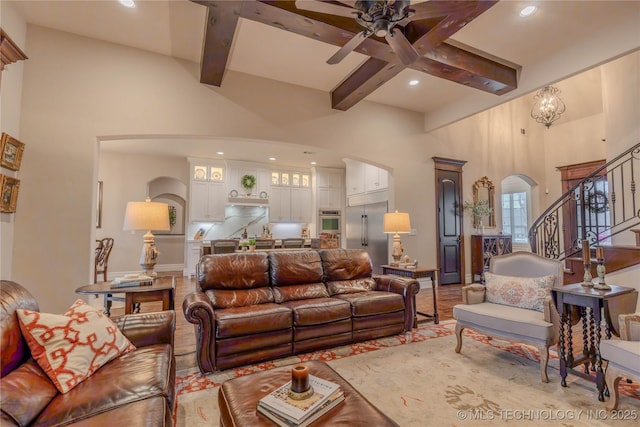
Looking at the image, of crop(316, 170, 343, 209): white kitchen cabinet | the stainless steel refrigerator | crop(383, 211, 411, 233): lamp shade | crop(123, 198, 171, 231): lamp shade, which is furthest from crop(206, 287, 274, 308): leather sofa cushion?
crop(316, 170, 343, 209): white kitchen cabinet

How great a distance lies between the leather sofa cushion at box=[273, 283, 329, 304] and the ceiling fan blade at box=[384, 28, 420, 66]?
258 cm

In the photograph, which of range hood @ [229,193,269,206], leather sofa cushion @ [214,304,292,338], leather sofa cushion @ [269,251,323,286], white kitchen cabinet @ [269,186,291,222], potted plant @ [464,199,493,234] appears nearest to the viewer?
leather sofa cushion @ [214,304,292,338]

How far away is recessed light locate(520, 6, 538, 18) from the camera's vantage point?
309cm

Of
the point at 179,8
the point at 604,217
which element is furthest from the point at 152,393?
the point at 604,217

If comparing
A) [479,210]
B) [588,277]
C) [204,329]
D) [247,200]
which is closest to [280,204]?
[247,200]

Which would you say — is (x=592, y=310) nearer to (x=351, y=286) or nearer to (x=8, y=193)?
(x=351, y=286)

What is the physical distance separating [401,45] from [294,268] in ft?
8.17

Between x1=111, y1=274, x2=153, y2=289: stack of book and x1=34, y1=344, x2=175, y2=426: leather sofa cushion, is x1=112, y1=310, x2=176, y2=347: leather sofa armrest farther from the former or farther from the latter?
x1=111, y1=274, x2=153, y2=289: stack of book

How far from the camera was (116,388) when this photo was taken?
1.40 m

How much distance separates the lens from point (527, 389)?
2.19m

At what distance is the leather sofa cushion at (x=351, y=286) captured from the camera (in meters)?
3.52

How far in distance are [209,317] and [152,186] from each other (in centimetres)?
721

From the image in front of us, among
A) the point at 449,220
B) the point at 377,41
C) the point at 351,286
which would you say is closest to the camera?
the point at 377,41

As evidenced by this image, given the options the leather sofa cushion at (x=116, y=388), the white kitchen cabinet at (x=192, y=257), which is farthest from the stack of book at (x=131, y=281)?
the white kitchen cabinet at (x=192, y=257)
